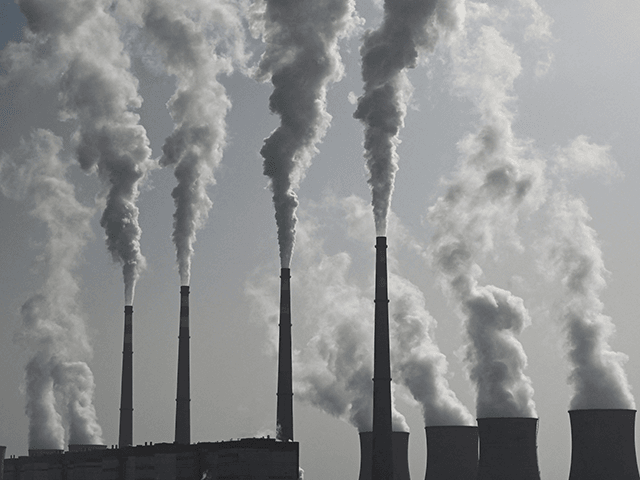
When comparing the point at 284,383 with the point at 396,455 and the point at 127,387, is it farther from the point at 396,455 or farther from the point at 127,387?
the point at 127,387

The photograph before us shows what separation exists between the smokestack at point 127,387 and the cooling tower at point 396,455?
11007 mm

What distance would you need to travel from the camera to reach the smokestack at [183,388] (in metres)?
40.1

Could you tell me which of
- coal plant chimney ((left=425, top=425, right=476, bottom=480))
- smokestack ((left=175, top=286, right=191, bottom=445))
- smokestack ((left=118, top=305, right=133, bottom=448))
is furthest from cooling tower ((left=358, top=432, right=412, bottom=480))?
smokestack ((left=118, top=305, right=133, bottom=448))

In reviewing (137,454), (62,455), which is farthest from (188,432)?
(137,454)

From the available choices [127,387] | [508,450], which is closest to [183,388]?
[127,387]

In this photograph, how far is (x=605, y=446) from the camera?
29.1 meters

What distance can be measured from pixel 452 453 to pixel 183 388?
40.3ft

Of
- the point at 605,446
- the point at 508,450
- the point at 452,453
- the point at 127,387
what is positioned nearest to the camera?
the point at 605,446

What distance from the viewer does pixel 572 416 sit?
30.3 meters

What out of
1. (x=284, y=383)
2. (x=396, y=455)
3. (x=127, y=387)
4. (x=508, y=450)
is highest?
(x=127, y=387)

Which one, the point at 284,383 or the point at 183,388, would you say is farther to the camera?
the point at 183,388

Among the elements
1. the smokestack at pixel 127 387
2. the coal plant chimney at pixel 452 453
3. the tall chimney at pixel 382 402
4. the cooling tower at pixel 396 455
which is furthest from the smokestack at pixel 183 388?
the tall chimney at pixel 382 402

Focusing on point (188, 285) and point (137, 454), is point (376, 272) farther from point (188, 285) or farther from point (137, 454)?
point (188, 285)

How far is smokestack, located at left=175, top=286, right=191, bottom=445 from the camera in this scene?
131ft
